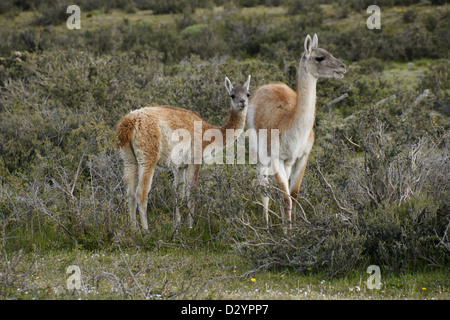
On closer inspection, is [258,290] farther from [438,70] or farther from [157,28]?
[157,28]

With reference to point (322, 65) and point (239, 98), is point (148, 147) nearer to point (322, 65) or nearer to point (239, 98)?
point (239, 98)

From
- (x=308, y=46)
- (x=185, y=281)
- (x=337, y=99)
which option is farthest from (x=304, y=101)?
(x=337, y=99)

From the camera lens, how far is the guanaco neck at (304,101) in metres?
6.20

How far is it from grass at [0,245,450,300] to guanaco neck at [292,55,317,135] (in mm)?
1750

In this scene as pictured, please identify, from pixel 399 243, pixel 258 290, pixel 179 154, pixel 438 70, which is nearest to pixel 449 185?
pixel 399 243

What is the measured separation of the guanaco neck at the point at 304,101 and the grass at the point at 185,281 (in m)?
1.75

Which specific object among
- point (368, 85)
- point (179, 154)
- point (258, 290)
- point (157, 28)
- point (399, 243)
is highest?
point (157, 28)

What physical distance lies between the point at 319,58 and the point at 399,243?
243cm

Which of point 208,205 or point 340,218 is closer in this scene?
point 340,218

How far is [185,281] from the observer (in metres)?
4.50

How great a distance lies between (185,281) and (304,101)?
9.00 ft

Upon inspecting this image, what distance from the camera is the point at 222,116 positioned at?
30.8ft

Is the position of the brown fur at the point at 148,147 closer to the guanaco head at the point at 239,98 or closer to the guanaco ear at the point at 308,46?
the guanaco head at the point at 239,98

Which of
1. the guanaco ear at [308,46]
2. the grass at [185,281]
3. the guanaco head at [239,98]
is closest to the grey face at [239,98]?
the guanaco head at [239,98]
